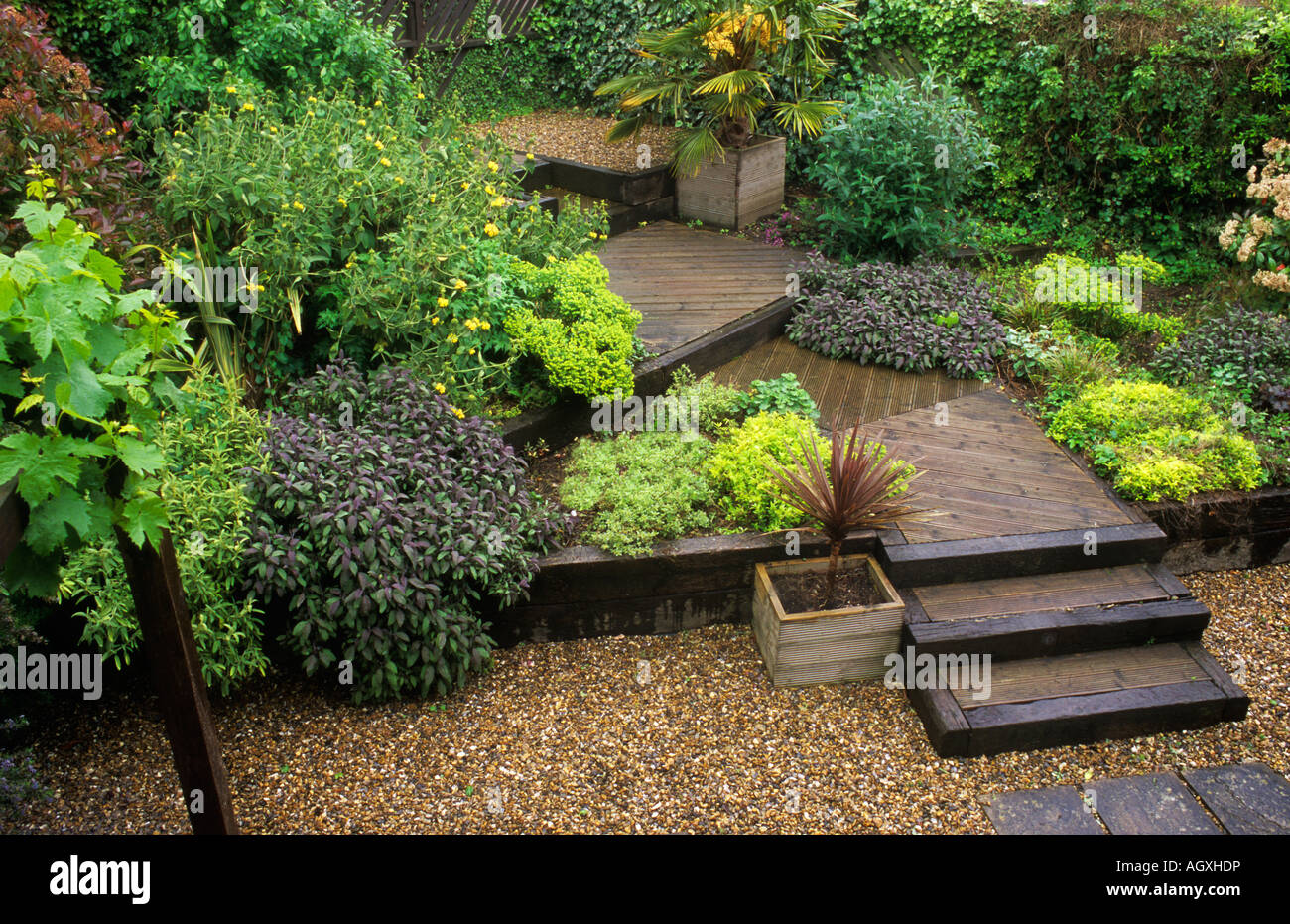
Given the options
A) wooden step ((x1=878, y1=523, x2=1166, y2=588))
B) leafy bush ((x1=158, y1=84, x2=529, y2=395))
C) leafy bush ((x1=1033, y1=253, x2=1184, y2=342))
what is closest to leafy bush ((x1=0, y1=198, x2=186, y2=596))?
leafy bush ((x1=158, y1=84, x2=529, y2=395))

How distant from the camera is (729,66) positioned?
799cm

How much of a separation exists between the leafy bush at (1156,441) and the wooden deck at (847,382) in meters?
0.80

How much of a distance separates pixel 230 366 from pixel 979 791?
4044mm

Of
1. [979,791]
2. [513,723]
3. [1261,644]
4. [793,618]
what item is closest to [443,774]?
[513,723]

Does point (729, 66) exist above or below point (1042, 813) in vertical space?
above

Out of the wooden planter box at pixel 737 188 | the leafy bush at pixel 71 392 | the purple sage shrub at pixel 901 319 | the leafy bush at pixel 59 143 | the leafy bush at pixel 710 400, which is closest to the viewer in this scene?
the leafy bush at pixel 71 392

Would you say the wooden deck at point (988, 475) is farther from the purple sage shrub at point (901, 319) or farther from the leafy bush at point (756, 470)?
the leafy bush at point (756, 470)

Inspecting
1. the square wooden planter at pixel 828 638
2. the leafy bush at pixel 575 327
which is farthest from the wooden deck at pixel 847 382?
the square wooden planter at pixel 828 638

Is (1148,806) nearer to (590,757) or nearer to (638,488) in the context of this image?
(590,757)

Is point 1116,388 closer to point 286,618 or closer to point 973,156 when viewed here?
point 973,156

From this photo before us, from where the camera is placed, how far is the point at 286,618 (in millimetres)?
4246

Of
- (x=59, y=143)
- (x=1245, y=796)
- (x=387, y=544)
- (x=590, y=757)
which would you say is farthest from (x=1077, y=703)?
(x=59, y=143)

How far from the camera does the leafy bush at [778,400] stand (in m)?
5.81

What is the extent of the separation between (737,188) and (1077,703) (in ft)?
17.7
